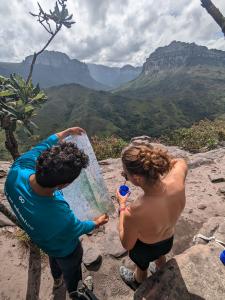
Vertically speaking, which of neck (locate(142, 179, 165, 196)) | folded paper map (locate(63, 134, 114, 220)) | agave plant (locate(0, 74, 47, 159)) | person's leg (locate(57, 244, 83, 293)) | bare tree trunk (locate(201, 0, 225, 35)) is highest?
bare tree trunk (locate(201, 0, 225, 35))

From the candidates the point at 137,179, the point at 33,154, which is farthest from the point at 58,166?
the point at 33,154

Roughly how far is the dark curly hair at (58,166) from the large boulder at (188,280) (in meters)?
1.78

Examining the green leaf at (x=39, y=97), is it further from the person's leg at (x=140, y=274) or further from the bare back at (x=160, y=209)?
the person's leg at (x=140, y=274)

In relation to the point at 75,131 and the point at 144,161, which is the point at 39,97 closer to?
Answer: the point at 75,131

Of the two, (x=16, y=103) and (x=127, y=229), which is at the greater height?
(x=16, y=103)

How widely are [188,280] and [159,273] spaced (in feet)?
1.18

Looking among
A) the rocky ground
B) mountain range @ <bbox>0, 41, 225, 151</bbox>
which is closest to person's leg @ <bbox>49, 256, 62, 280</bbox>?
the rocky ground

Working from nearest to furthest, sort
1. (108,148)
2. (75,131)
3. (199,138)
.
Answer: (75,131) → (108,148) → (199,138)

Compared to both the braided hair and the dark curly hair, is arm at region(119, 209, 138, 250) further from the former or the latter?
the dark curly hair

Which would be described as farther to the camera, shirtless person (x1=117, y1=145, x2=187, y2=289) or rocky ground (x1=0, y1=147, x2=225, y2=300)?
rocky ground (x1=0, y1=147, x2=225, y2=300)

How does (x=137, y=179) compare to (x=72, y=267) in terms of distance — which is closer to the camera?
(x=137, y=179)

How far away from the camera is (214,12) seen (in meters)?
3.17

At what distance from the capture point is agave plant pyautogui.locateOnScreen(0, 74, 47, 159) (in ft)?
10.9

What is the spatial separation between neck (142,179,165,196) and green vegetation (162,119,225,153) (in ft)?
29.4
